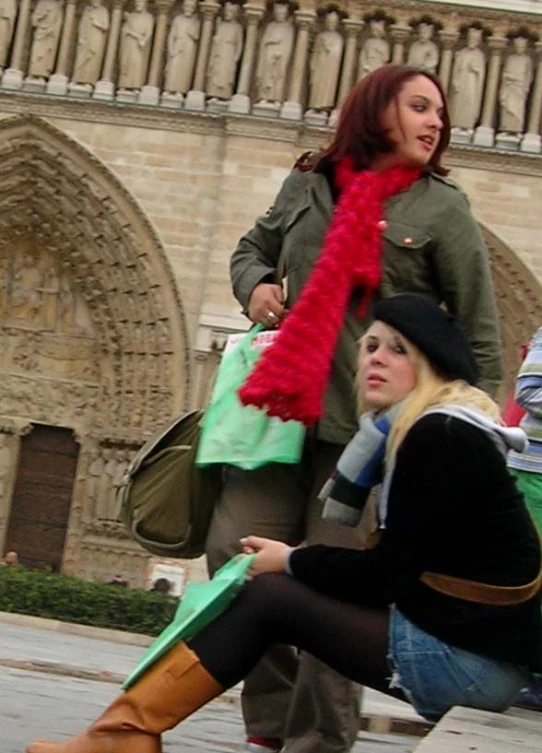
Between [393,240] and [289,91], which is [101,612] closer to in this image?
[289,91]

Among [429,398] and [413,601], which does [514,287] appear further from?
[413,601]

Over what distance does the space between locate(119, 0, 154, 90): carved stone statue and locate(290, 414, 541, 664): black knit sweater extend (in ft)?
46.3

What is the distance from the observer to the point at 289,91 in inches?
669

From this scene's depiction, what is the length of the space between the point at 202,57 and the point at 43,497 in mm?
4796

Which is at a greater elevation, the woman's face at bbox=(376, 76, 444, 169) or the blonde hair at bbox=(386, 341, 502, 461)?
the woman's face at bbox=(376, 76, 444, 169)

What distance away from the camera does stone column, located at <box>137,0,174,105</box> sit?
17125 mm

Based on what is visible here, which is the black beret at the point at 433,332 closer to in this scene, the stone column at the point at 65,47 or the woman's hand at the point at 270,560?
the woman's hand at the point at 270,560

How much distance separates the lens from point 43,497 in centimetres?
1788

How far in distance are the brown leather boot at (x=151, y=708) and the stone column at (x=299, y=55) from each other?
13.8 metres

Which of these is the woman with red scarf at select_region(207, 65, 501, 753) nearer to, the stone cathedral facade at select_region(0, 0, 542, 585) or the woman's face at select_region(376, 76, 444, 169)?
the woman's face at select_region(376, 76, 444, 169)

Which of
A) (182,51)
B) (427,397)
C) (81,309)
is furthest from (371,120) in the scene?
(81,309)

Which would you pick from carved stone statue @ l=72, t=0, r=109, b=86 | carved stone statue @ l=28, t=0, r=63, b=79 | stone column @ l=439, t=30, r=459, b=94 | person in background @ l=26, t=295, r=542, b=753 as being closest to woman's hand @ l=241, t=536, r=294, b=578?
person in background @ l=26, t=295, r=542, b=753

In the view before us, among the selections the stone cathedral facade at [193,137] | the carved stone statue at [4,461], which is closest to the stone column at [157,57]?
the stone cathedral facade at [193,137]

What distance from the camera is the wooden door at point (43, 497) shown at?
58.2 ft
